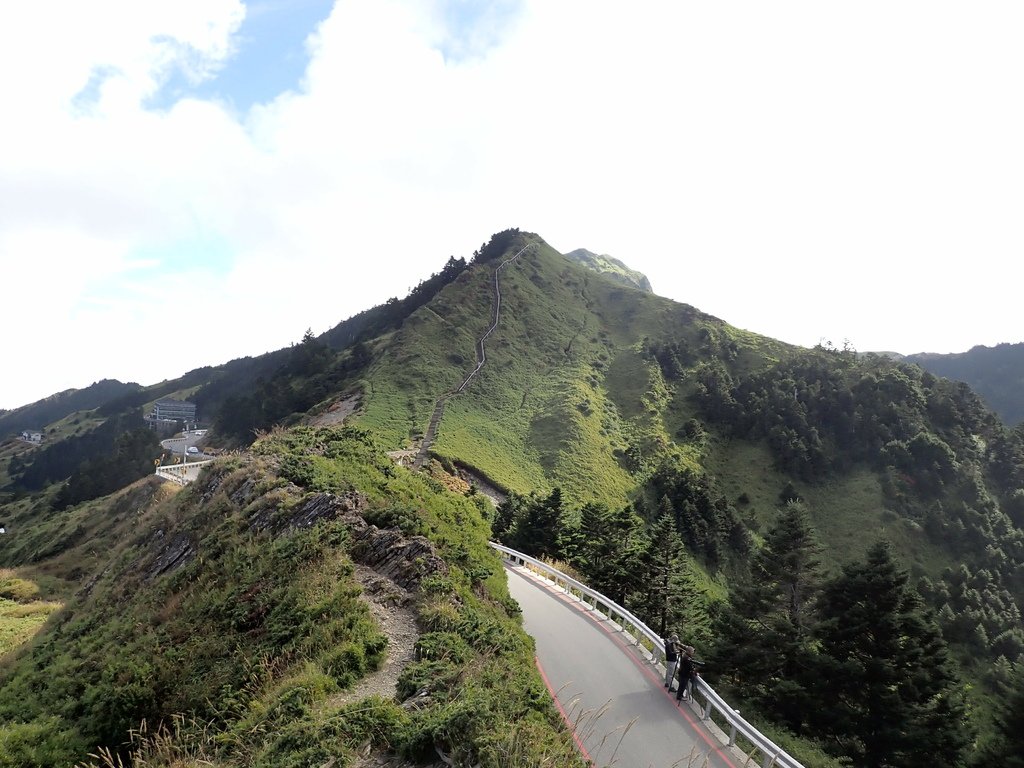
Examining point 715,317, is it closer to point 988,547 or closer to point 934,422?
point 934,422

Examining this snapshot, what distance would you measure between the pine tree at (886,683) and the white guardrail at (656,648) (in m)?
6.96

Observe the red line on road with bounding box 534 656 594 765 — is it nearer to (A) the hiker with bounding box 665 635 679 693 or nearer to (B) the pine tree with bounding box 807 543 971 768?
(A) the hiker with bounding box 665 635 679 693

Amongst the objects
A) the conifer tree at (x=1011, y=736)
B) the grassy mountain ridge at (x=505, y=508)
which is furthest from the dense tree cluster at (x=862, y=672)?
the grassy mountain ridge at (x=505, y=508)

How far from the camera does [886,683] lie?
698 inches

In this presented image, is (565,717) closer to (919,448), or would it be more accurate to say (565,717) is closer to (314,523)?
(314,523)

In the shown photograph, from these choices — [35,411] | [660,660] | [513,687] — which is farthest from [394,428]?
[35,411]

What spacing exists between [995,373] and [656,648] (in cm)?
21407

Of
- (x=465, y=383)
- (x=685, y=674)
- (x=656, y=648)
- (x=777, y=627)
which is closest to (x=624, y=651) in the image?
(x=656, y=648)

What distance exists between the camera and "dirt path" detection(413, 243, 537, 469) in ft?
151

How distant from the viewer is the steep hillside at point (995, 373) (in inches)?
6014

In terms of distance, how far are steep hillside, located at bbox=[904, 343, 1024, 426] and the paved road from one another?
174 meters

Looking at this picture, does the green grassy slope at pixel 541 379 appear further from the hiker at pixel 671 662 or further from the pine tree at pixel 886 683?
the hiker at pixel 671 662

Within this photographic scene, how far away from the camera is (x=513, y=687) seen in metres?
8.58

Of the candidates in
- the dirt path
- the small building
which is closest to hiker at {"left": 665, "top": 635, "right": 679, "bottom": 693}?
the dirt path
